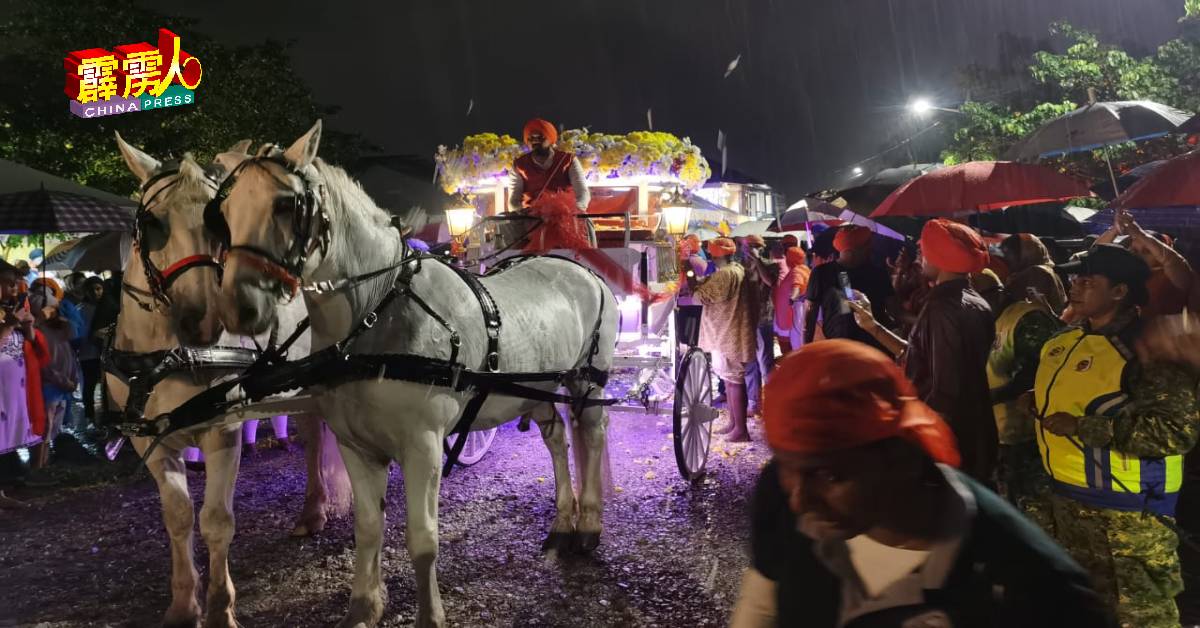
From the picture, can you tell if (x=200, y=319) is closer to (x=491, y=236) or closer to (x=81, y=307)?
(x=491, y=236)

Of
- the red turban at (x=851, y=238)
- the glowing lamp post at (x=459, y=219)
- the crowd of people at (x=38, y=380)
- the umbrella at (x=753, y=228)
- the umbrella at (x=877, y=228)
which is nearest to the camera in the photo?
the crowd of people at (x=38, y=380)

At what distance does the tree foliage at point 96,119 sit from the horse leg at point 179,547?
1409cm

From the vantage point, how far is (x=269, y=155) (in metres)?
3.32

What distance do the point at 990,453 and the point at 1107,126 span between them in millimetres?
5999

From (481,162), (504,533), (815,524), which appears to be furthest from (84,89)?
(815,524)

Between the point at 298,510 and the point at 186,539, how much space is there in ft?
8.04

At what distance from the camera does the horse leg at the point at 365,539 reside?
3879 mm

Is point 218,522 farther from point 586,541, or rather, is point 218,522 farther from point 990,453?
point 990,453

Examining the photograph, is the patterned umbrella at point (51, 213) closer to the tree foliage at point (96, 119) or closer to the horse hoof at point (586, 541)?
the horse hoof at point (586, 541)

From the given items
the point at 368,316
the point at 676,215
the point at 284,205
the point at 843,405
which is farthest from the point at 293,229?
the point at 676,215

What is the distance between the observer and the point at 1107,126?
7.92m

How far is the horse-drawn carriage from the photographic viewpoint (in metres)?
6.76

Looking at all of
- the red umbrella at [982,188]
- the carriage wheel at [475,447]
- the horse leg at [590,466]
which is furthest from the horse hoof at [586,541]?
the red umbrella at [982,188]

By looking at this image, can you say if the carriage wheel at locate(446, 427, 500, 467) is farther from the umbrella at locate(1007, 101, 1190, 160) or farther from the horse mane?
the umbrella at locate(1007, 101, 1190, 160)
